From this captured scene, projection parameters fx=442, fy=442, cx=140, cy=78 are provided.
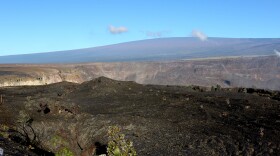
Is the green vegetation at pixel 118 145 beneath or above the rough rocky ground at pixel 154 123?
above

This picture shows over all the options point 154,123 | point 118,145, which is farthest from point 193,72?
point 118,145

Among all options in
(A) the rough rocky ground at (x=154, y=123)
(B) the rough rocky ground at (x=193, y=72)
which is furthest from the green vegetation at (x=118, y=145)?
(B) the rough rocky ground at (x=193, y=72)

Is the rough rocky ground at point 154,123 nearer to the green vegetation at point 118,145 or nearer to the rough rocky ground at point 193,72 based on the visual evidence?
the green vegetation at point 118,145

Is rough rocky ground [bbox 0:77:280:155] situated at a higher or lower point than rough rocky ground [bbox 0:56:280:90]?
higher

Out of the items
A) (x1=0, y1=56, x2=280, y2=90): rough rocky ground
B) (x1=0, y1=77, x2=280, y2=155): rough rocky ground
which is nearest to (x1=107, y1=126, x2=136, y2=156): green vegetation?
(x1=0, y1=77, x2=280, y2=155): rough rocky ground

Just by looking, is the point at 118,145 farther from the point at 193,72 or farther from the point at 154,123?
the point at 193,72

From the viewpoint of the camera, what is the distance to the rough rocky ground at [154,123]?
68.6 ft

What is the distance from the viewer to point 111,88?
3784cm

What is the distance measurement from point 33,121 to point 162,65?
3152 inches

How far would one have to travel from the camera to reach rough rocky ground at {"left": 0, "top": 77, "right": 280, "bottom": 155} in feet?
68.6

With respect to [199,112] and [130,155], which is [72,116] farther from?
[130,155]

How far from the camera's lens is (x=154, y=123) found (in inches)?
995

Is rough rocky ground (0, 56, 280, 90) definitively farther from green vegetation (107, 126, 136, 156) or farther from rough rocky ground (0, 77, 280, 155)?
green vegetation (107, 126, 136, 156)

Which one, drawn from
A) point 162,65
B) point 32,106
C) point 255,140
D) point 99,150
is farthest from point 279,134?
point 162,65
